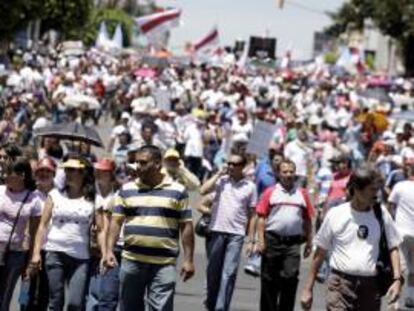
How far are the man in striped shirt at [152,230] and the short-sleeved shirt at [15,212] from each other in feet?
2.82

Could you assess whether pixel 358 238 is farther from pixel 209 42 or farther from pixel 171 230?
pixel 209 42

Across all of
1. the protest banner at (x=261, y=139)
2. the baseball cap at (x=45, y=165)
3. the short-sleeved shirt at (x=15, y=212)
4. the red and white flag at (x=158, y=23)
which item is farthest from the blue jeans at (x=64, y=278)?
the red and white flag at (x=158, y=23)

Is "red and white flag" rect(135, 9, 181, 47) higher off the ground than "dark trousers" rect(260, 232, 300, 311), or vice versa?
"red and white flag" rect(135, 9, 181, 47)

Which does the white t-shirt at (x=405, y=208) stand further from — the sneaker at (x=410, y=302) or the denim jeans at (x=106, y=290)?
the denim jeans at (x=106, y=290)

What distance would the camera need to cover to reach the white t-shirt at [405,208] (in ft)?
51.6

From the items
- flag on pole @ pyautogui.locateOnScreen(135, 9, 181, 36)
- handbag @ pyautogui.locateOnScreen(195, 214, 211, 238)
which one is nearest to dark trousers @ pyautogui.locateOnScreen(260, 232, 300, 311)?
handbag @ pyautogui.locateOnScreen(195, 214, 211, 238)

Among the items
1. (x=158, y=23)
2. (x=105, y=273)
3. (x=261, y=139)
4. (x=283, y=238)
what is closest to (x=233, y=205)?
(x=283, y=238)

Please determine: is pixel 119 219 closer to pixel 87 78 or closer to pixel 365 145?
pixel 365 145

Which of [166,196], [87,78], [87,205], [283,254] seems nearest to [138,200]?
[166,196]

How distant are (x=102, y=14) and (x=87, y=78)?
203ft

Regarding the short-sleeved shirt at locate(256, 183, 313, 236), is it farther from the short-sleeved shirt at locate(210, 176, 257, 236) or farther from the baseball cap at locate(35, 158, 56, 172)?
the baseball cap at locate(35, 158, 56, 172)

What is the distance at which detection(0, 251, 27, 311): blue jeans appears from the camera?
39.2 feet

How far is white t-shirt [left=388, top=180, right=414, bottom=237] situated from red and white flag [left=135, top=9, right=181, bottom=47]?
33471mm

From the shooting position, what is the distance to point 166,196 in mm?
11227
